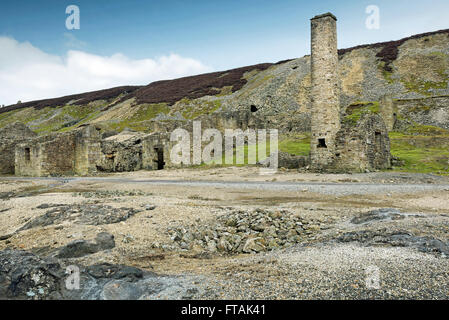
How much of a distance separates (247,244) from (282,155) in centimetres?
1477

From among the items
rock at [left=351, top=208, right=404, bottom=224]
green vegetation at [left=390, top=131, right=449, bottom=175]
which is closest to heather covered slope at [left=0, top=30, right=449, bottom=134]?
green vegetation at [left=390, top=131, right=449, bottom=175]

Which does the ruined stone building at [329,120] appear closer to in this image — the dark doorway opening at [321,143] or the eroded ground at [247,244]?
the dark doorway opening at [321,143]

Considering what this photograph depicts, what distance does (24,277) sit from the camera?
3207 millimetres

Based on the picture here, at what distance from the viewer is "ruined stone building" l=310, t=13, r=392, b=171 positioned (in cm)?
1705

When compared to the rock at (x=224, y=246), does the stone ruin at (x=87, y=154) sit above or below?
above

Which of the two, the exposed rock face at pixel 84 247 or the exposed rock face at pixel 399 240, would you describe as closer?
the exposed rock face at pixel 399 240

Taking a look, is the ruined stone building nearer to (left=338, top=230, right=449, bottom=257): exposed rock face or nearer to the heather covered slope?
the heather covered slope

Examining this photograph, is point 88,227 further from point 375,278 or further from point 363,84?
point 363,84

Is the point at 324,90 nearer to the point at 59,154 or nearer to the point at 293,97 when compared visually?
the point at 59,154

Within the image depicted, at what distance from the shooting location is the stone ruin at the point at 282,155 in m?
16.9

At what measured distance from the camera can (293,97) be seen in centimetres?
4706

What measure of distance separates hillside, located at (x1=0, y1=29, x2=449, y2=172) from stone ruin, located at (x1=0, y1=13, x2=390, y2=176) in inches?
179

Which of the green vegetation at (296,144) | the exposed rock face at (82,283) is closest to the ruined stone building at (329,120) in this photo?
the green vegetation at (296,144)
